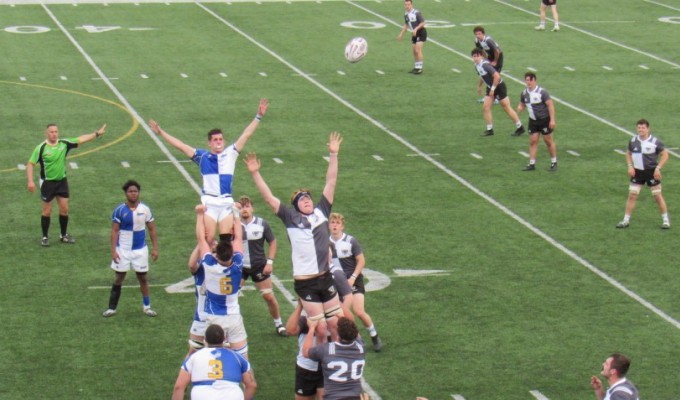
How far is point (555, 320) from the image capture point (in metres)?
18.0

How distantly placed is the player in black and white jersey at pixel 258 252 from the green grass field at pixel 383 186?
0.44 metres

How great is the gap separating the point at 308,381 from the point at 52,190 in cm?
901

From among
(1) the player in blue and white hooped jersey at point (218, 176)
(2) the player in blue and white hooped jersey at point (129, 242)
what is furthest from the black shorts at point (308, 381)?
(1) the player in blue and white hooped jersey at point (218, 176)

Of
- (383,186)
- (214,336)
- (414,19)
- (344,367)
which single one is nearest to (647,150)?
(383,186)

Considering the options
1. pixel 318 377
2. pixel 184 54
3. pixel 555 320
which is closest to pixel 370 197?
pixel 555 320

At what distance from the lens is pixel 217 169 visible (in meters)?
18.8

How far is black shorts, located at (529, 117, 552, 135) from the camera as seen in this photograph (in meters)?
26.5

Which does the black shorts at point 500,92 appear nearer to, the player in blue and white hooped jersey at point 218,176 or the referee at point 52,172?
the referee at point 52,172

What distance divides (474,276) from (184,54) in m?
21.2

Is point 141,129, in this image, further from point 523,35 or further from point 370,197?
point 523,35

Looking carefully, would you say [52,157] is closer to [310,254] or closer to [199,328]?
[199,328]

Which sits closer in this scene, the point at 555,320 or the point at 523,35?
the point at 555,320

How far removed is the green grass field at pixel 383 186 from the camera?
16.7m

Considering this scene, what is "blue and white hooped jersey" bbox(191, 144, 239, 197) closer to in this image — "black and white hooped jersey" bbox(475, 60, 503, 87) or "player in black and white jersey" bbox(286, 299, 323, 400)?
"player in black and white jersey" bbox(286, 299, 323, 400)
